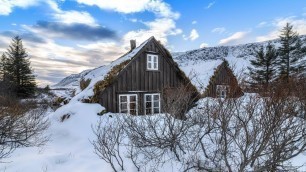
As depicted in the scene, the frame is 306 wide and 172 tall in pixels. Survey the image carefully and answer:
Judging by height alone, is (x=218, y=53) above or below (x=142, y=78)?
above

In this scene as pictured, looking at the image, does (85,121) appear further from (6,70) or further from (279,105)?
(6,70)

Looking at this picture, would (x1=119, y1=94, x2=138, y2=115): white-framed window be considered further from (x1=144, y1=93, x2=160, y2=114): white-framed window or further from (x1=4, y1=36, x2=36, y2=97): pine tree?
(x1=4, y1=36, x2=36, y2=97): pine tree

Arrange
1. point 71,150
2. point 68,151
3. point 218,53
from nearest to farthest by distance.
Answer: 1. point 68,151
2. point 71,150
3. point 218,53

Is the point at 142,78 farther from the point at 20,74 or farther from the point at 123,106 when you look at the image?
the point at 20,74

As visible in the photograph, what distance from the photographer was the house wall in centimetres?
1520

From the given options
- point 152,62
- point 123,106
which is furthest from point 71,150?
point 152,62

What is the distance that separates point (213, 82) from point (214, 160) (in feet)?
48.6

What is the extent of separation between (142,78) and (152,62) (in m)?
1.41

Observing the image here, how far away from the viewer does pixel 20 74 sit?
36469 millimetres

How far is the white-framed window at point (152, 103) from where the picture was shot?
55.9 feet

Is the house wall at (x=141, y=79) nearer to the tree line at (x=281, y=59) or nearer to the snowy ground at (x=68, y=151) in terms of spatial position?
the snowy ground at (x=68, y=151)

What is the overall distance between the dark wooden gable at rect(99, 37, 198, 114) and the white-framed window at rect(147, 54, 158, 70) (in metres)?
0.25

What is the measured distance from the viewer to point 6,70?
37719mm

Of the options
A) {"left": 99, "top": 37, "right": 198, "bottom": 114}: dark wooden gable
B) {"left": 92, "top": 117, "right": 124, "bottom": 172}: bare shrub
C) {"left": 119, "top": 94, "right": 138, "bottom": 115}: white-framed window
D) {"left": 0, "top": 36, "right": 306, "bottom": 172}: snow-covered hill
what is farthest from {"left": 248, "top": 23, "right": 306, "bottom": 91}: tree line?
{"left": 92, "top": 117, "right": 124, "bottom": 172}: bare shrub
